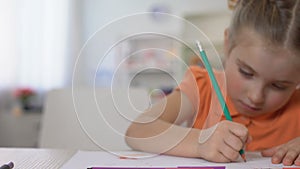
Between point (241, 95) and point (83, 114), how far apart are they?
0.94 ft

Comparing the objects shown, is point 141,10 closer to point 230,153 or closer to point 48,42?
point 48,42

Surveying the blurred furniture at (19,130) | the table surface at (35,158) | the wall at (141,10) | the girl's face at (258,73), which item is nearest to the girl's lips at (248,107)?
the girl's face at (258,73)

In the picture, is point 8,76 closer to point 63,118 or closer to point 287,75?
point 63,118

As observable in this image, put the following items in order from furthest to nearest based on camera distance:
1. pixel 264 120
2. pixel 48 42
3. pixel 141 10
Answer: pixel 141 10, pixel 48 42, pixel 264 120

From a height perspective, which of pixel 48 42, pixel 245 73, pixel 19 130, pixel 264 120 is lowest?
pixel 19 130

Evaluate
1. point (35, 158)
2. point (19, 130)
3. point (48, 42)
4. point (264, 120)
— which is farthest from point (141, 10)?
point (35, 158)

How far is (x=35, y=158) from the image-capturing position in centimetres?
54

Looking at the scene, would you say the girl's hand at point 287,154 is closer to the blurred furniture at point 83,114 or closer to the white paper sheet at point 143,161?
the white paper sheet at point 143,161

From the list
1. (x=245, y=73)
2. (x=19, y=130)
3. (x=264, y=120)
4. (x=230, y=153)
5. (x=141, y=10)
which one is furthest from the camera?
(x=141, y=10)

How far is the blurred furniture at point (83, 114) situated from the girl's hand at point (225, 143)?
0.70 ft

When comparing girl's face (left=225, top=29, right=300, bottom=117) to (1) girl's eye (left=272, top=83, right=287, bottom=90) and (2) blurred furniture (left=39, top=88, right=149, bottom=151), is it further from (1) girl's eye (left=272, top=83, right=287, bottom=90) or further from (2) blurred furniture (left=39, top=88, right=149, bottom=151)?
(2) blurred furniture (left=39, top=88, right=149, bottom=151)

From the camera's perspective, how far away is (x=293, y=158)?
53 centimetres

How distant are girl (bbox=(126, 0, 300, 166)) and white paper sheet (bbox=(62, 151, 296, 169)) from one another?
2cm

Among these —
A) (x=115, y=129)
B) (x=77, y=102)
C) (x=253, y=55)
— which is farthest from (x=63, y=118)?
(x=253, y=55)
